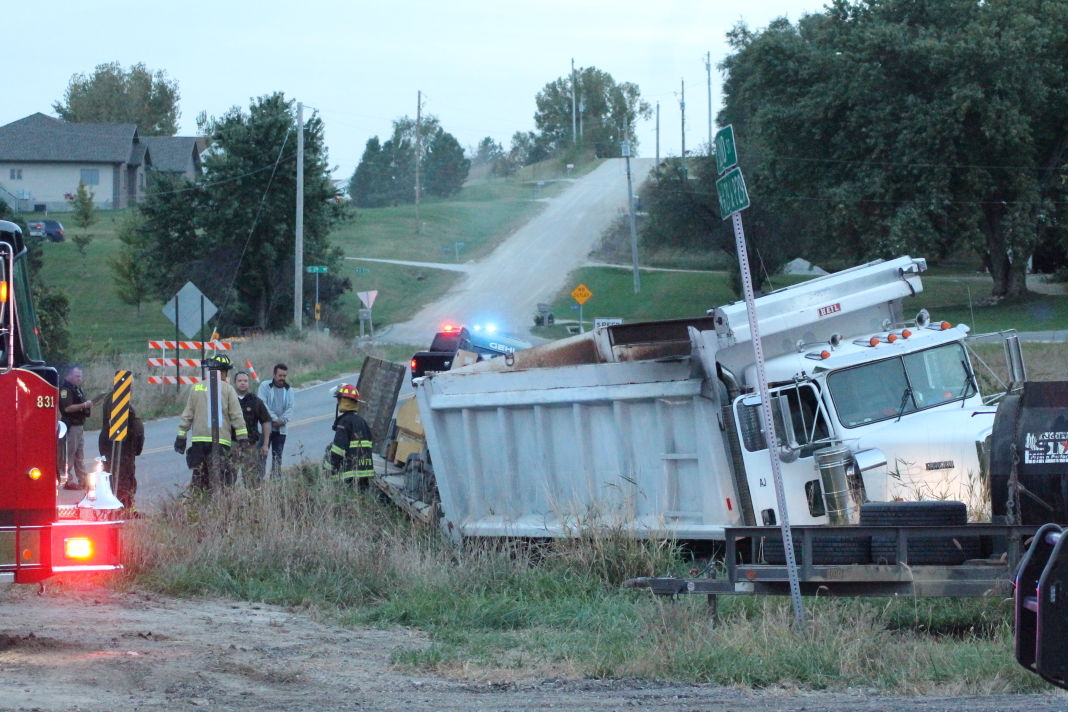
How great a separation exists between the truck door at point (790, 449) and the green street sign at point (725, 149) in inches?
100

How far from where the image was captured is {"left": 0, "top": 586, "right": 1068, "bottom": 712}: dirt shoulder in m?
6.34

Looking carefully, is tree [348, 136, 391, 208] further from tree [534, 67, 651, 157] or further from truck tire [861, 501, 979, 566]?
truck tire [861, 501, 979, 566]

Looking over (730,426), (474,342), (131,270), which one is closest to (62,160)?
(131,270)

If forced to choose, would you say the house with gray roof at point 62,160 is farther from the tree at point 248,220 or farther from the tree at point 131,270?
the tree at point 248,220

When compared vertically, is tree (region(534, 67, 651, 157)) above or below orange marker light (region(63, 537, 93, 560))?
above

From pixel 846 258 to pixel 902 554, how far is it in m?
44.5

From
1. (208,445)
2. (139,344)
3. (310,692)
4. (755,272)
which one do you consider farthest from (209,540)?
(755,272)

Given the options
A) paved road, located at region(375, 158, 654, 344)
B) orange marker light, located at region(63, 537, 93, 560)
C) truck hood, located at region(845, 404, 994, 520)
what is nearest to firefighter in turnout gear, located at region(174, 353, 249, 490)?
orange marker light, located at region(63, 537, 93, 560)

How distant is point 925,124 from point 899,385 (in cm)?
3581

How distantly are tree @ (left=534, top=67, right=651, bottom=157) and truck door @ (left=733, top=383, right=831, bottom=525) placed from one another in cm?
11581

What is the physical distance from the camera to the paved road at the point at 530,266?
54.0 m

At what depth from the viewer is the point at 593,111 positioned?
13450cm

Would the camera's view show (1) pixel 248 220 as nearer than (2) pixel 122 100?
Yes

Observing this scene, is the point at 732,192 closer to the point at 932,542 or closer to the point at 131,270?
the point at 932,542
